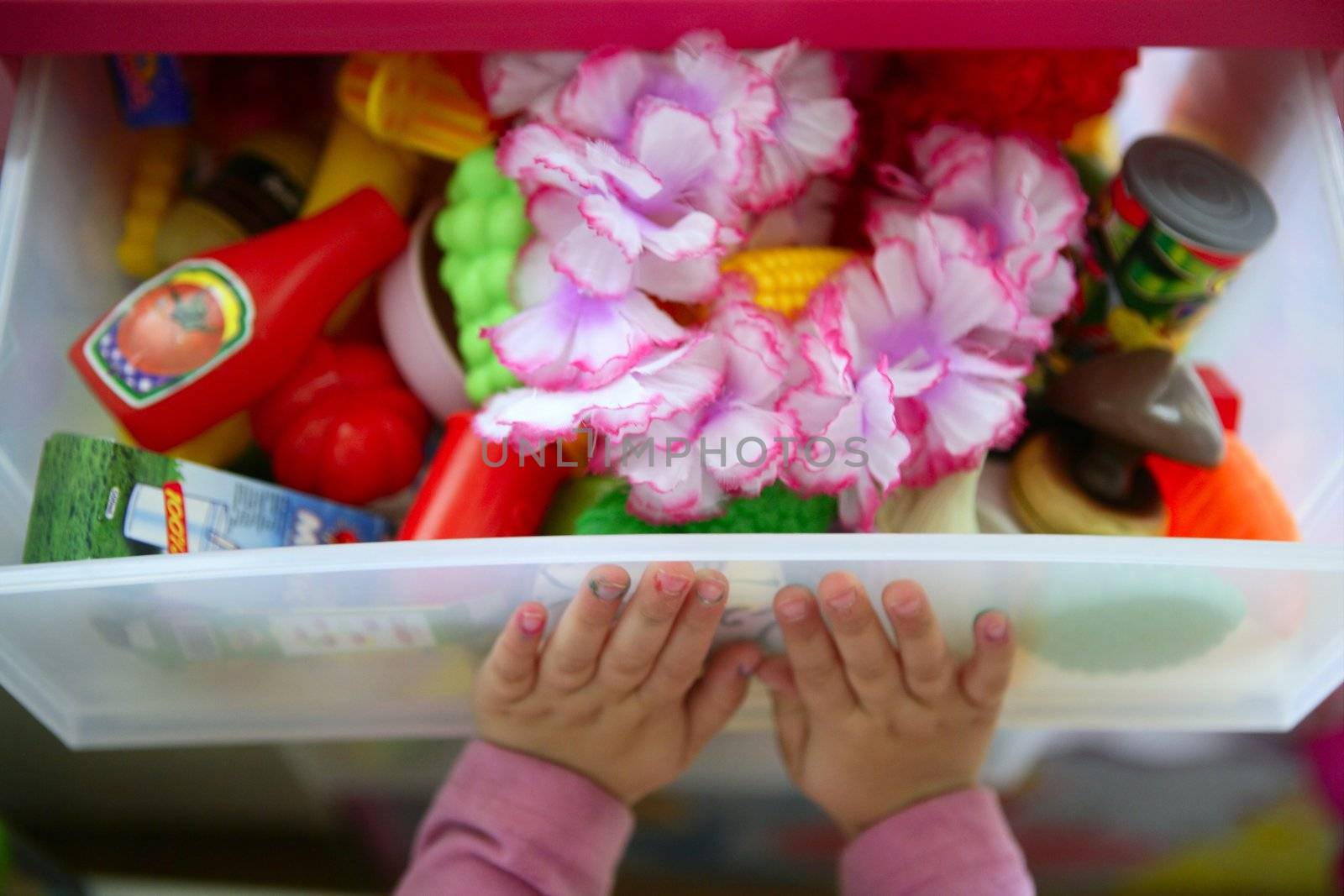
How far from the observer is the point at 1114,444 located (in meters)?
0.54

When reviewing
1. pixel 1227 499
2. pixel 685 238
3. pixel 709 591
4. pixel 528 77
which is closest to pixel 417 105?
pixel 528 77

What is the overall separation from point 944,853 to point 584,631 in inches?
9.1

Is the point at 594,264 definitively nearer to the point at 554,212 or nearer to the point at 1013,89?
the point at 554,212

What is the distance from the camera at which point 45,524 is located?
478mm

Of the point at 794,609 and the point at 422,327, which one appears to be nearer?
the point at 794,609

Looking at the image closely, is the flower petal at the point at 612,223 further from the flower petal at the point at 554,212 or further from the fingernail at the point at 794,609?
the fingernail at the point at 794,609

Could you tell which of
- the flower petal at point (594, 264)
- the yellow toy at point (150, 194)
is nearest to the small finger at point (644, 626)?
the flower petal at point (594, 264)

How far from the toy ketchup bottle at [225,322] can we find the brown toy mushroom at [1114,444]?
14.0 inches

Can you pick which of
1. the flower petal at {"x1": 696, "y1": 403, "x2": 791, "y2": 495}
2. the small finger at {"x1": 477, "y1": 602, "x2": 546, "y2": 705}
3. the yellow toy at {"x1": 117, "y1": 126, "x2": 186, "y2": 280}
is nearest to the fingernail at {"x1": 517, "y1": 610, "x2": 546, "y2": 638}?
the small finger at {"x1": 477, "y1": 602, "x2": 546, "y2": 705}

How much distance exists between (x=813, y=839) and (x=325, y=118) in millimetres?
613

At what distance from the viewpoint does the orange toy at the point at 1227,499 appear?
1.76 feet

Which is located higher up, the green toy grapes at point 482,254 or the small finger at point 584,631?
the green toy grapes at point 482,254

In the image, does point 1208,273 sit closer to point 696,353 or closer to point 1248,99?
point 1248,99

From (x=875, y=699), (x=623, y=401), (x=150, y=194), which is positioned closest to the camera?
(x=623, y=401)
